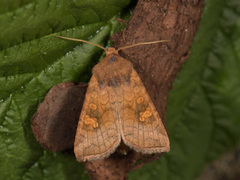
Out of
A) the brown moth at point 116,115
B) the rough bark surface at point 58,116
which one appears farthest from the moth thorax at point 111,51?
the rough bark surface at point 58,116

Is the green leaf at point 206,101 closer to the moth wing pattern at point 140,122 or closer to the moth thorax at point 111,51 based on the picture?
the moth wing pattern at point 140,122

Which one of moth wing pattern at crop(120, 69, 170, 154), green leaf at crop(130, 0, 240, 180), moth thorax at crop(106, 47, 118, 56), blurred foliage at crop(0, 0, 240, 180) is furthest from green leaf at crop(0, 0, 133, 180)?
green leaf at crop(130, 0, 240, 180)

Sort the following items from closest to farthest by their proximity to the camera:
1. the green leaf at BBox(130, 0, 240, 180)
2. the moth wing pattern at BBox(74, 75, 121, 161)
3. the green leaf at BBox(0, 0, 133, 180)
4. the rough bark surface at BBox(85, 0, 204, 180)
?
the green leaf at BBox(0, 0, 133, 180), the rough bark surface at BBox(85, 0, 204, 180), the moth wing pattern at BBox(74, 75, 121, 161), the green leaf at BBox(130, 0, 240, 180)

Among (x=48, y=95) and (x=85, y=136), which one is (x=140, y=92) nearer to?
(x=85, y=136)

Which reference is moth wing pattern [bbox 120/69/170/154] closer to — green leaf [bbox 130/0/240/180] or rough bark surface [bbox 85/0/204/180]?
rough bark surface [bbox 85/0/204/180]

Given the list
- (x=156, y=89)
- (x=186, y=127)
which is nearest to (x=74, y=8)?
(x=156, y=89)

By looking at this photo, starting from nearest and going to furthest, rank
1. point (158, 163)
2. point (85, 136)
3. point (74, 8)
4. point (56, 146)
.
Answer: point (74, 8)
point (85, 136)
point (56, 146)
point (158, 163)
